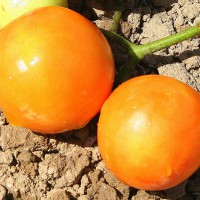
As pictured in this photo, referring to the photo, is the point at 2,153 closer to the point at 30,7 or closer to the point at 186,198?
the point at 30,7

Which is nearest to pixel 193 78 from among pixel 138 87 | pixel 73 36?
pixel 138 87

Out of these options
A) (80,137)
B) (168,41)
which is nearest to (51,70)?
(80,137)

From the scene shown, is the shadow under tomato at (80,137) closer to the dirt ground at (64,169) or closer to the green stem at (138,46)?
the dirt ground at (64,169)

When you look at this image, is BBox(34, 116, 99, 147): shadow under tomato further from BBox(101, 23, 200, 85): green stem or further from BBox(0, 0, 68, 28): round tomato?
BBox(0, 0, 68, 28): round tomato

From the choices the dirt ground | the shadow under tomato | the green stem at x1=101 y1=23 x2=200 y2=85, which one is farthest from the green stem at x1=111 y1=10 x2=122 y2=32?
the shadow under tomato

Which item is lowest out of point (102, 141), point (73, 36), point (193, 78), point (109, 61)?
point (193, 78)

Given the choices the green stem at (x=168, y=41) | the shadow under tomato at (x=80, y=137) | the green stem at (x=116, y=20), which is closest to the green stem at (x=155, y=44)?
the green stem at (x=168, y=41)
